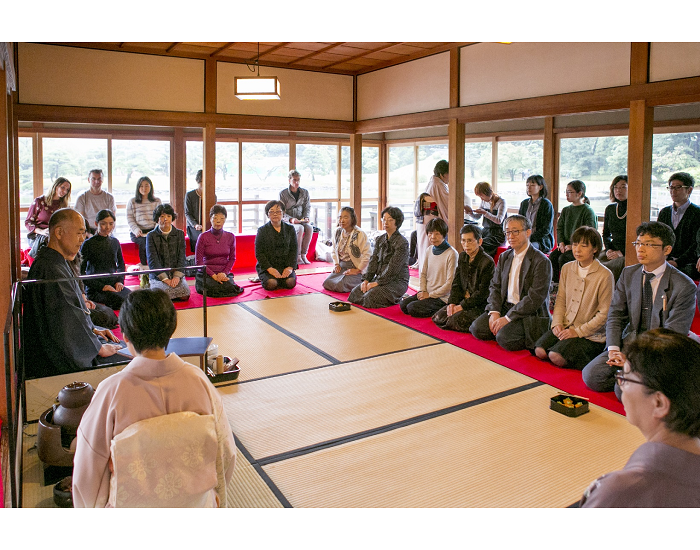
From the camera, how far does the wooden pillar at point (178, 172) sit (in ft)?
29.9

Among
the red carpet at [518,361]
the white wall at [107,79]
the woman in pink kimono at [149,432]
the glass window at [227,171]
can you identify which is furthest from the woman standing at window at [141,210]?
the woman in pink kimono at [149,432]

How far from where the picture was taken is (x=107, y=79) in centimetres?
A: 693

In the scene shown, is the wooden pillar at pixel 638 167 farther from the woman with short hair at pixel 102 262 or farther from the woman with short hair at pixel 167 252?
the woman with short hair at pixel 102 262

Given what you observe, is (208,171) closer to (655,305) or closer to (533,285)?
(533,285)

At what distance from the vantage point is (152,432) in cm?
173

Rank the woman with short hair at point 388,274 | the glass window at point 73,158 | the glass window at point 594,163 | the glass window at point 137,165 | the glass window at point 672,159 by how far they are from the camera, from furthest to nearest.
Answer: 1. the glass window at point 137,165
2. the glass window at point 73,158
3. the glass window at point 594,163
4. the glass window at point 672,159
5. the woman with short hair at point 388,274

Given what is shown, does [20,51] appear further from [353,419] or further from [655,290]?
[655,290]

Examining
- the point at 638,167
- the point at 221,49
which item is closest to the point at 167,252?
the point at 221,49

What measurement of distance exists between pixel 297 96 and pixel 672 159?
4710mm

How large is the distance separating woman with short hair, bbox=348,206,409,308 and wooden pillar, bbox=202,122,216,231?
2.59m

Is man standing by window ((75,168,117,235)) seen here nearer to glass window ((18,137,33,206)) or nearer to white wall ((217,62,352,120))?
glass window ((18,137,33,206))

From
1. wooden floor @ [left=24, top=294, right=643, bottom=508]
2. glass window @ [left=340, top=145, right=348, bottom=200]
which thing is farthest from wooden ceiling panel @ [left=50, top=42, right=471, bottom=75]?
wooden floor @ [left=24, top=294, right=643, bottom=508]

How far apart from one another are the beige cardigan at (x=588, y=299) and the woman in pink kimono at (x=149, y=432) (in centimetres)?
307

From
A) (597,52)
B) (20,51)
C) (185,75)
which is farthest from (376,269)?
(20,51)
